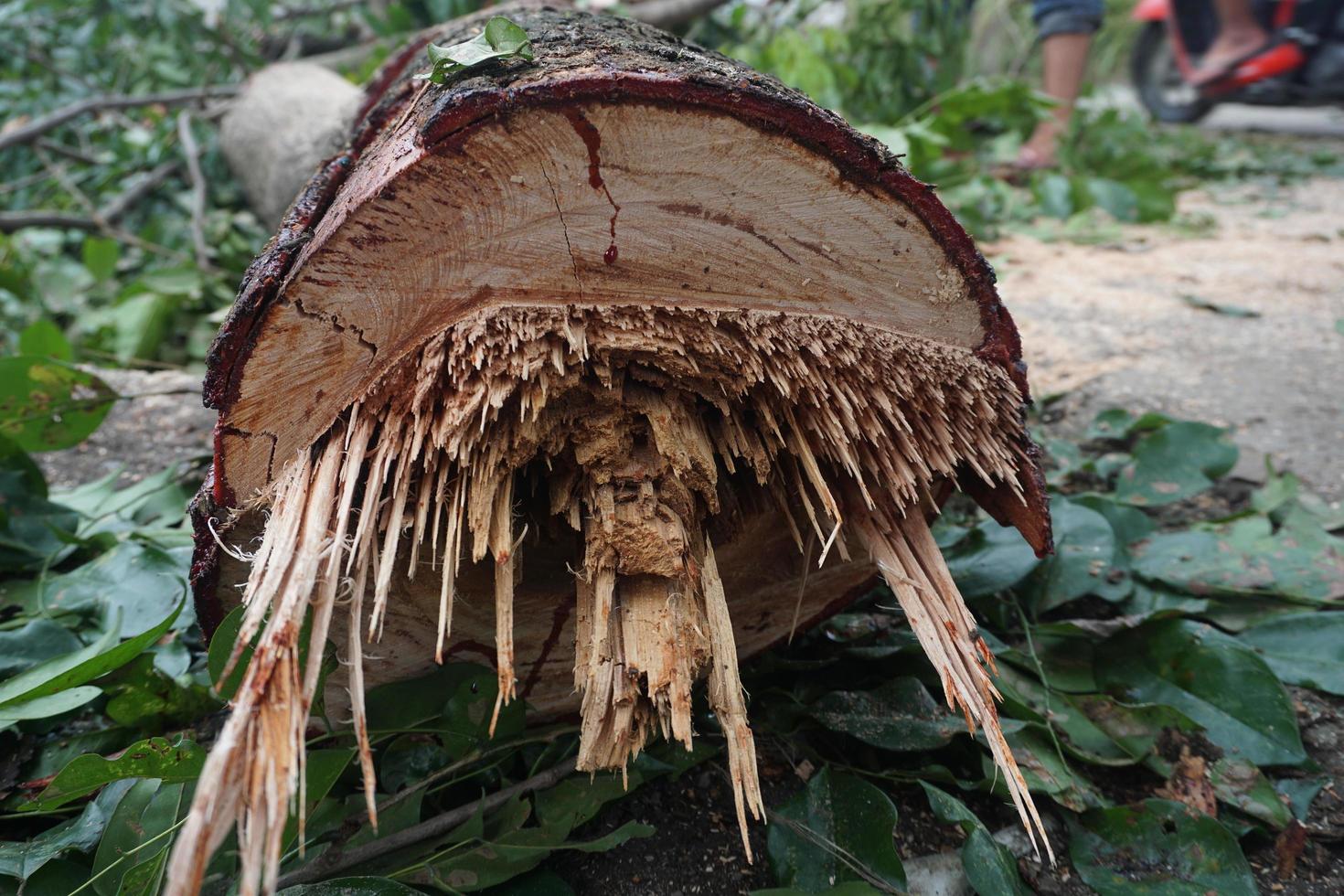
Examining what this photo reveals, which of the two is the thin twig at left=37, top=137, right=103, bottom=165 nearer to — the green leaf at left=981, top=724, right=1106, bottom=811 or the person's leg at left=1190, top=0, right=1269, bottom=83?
the green leaf at left=981, top=724, right=1106, bottom=811

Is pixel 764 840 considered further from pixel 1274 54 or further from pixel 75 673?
pixel 1274 54

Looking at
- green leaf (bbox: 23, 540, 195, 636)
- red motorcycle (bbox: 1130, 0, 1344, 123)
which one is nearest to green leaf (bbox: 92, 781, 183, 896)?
green leaf (bbox: 23, 540, 195, 636)

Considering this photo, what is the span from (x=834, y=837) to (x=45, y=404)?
1.51 metres

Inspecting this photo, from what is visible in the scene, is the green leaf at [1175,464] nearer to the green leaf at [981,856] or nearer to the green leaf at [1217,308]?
the green leaf at [981,856]

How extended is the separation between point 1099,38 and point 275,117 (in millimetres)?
7115

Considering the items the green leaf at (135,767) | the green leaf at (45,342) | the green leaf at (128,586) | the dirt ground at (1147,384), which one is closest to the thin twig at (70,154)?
the dirt ground at (1147,384)

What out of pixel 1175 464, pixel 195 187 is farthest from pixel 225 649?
pixel 195 187

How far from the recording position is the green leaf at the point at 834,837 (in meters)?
0.95

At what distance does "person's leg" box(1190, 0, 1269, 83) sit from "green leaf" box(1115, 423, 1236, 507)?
14.8ft

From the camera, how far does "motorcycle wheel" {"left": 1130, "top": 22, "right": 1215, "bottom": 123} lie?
5699 millimetres

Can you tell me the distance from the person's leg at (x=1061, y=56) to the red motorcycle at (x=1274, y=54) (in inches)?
66.7

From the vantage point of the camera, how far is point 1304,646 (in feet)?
4.21

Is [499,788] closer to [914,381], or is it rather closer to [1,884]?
[1,884]

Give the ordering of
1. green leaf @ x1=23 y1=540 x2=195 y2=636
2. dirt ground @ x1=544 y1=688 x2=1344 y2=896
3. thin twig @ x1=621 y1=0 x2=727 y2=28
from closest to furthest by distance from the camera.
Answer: dirt ground @ x1=544 y1=688 x2=1344 y2=896 < green leaf @ x1=23 y1=540 x2=195 y2=636 < thin twig @ x1=621 y1=0 x2=727 y2=28
